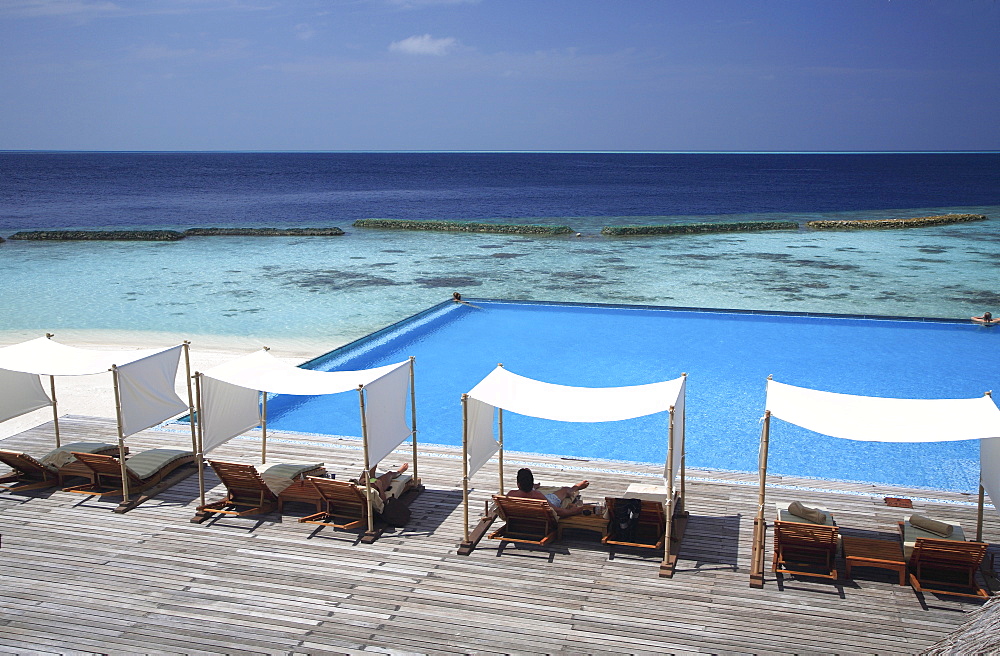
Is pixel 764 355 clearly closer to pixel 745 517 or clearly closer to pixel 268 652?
pixel 745 517

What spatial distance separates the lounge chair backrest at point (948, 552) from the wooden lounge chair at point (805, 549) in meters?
0.71

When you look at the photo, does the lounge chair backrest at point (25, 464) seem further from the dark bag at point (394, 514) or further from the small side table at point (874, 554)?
the small side table at point (874, 554)

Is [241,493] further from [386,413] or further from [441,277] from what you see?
[441,277]

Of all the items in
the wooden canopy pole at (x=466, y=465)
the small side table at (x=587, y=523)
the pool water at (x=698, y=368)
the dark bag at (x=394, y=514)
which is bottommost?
the pool water at (x=698, y=368)

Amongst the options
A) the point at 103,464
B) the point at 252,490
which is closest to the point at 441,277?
the point at 103,464

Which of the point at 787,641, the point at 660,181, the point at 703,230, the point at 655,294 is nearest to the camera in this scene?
the point at 787,641

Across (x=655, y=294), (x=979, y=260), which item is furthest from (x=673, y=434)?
(x=979, y=260)

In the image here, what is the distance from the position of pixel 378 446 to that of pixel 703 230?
1545 inches

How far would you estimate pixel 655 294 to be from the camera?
25469 millimetres

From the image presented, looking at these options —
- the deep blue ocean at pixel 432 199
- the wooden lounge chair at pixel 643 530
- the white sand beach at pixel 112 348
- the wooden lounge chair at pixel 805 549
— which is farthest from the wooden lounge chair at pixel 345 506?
the deep blue ocean at pixel 432 199

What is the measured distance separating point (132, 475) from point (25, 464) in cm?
143

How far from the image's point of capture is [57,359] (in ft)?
31.3

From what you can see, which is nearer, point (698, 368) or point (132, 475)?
point (132, 475)

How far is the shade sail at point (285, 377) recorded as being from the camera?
847 centimetres
